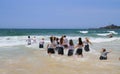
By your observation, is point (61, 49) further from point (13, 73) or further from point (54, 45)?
point (13, 73)

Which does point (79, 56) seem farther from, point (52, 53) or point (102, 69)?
point (102, 69)

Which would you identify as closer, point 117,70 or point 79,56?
point 117,70

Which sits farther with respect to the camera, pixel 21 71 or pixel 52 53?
pixel 52 53

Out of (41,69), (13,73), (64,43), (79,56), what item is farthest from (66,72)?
(64,43)

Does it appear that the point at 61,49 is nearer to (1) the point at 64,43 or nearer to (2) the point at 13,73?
(1) the point at 64,43

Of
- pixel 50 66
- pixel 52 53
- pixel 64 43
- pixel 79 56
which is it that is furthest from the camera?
pixel 64 43

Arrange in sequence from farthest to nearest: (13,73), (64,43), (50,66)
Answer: (64,43), (50,66), (13,73)

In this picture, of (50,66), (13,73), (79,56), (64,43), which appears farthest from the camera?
(64,43)

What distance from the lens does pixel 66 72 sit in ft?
44.3

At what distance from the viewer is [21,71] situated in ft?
45.5

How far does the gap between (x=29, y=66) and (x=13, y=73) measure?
80.7 inches

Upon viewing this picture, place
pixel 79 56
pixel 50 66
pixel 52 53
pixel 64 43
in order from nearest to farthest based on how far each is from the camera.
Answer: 1. pixel 50 66
2. pixel 79 56
3. pixel 52 53
4. pixel 64 43

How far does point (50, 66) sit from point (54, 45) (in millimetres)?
7044

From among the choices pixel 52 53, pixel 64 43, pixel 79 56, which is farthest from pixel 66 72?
pixel 64 43
